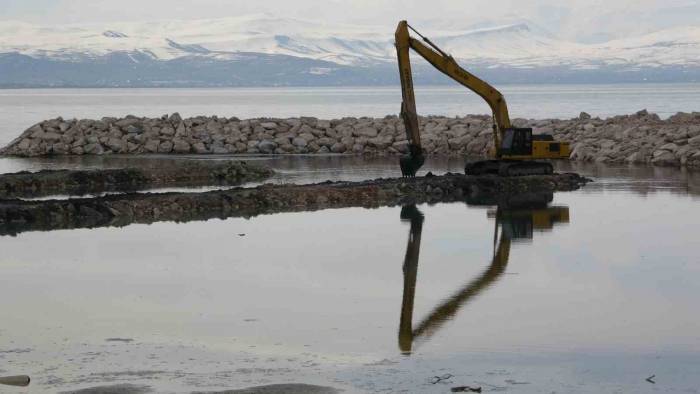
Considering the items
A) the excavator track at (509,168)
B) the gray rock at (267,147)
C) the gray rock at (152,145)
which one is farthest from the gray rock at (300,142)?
the excavator track at (509,168)

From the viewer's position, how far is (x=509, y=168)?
97.9ft

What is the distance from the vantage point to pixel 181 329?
43.3ft

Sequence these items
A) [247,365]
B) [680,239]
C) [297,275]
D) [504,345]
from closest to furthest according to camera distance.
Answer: [247,365]
[504,345]
[297,275]
[680,239]

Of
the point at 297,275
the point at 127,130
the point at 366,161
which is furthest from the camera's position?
the point at 127,130

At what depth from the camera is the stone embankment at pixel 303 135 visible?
139 ft

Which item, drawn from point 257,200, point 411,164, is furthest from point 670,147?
point 257,200

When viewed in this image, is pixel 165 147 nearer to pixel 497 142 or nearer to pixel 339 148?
pixel 339 148

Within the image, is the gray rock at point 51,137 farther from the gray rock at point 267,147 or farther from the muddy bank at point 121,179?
the muddy bank at point 121,179

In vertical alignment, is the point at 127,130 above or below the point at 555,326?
above

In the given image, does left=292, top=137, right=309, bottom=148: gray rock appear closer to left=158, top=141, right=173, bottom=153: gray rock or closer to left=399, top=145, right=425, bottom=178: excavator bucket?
left=158, top=141, right=173, bottom=153: gray rock

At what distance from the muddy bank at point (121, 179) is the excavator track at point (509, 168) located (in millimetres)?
5499

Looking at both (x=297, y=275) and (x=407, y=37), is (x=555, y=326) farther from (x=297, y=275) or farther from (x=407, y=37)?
(x=407, y=37)

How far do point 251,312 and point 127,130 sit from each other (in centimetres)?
3267

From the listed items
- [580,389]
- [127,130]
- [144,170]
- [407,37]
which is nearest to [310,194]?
[407,37]
